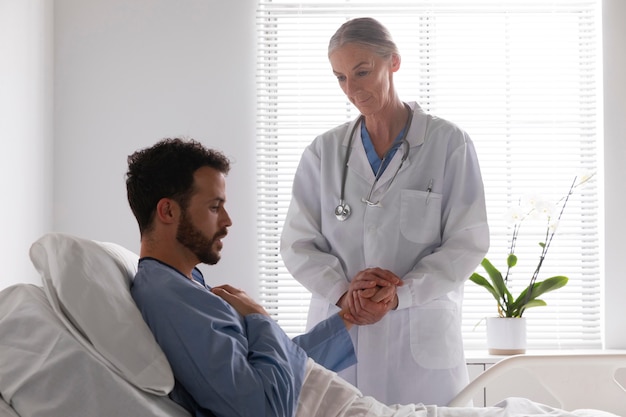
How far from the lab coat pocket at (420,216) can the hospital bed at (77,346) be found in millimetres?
830

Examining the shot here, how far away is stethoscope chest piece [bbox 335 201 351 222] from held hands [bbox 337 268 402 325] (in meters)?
0.20

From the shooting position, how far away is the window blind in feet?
11.8

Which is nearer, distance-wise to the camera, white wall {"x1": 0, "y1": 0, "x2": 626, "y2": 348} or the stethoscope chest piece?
the stethoscope chest piece

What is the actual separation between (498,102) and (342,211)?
1.72 metres

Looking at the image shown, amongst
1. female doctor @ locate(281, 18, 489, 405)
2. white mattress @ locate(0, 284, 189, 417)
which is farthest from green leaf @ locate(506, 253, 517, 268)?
white mattress @ locate(0, 284, 189, 417)

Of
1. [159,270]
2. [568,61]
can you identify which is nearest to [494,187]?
[568,61]

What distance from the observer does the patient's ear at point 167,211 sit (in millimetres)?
1607

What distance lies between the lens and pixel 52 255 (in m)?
1.45

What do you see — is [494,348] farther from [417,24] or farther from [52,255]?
[52,255]

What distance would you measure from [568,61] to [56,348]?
9.66ft

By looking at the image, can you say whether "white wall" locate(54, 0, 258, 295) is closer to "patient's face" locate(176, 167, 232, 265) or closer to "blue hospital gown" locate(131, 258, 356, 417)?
"patient's face" locate(176, 167, 232, 265)

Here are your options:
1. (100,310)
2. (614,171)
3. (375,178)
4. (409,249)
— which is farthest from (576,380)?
(614,171)

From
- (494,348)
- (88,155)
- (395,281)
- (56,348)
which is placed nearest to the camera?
(56,348)

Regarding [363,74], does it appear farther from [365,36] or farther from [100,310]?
[100,310]
